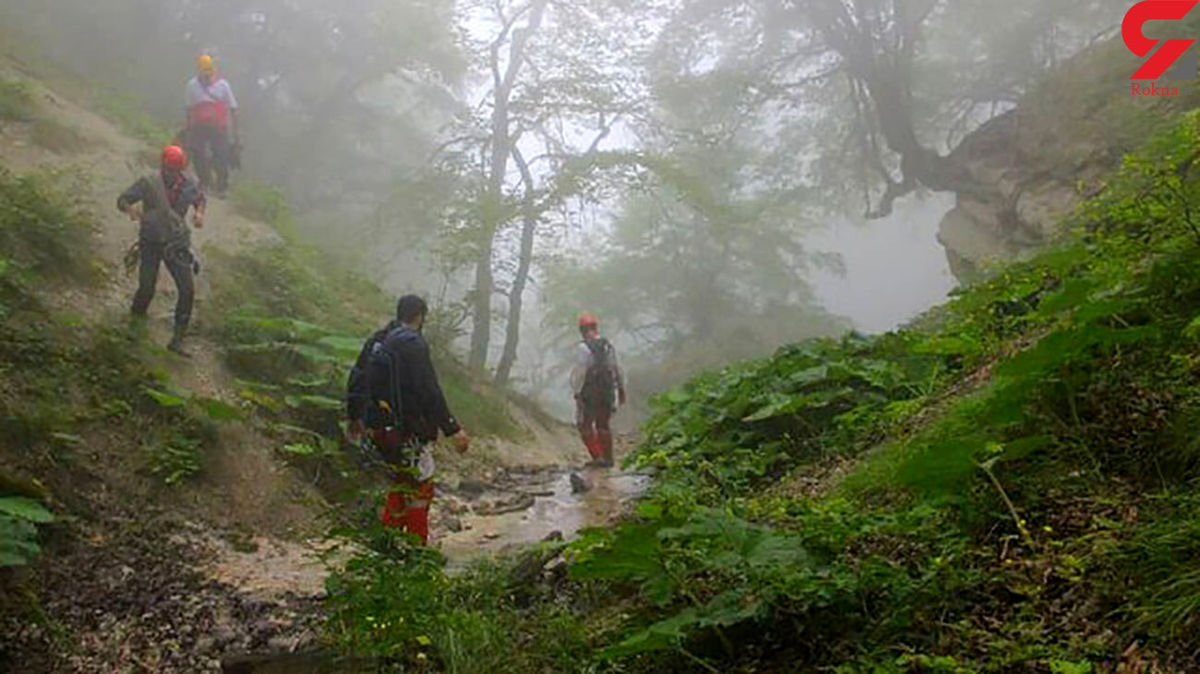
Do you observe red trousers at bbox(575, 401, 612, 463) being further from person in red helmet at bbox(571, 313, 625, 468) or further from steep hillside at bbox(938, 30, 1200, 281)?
steep hillside at bbox(938, 30, 1200, 281)

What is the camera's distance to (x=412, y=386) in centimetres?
584

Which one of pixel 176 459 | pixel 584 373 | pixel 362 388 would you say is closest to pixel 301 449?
pixel 176 459

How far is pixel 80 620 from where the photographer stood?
4105mm

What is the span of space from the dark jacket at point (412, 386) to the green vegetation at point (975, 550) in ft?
5.05

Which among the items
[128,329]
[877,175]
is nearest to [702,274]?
[877,175]

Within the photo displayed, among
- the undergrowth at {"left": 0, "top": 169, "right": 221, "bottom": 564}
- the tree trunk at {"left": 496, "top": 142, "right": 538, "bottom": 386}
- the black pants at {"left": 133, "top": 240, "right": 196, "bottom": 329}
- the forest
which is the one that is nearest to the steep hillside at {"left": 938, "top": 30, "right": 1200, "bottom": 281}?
the forest

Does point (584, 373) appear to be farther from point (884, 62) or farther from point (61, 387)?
point (884, 62)

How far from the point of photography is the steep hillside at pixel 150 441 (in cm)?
418

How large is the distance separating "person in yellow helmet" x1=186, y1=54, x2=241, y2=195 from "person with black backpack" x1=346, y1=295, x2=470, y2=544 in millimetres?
8999

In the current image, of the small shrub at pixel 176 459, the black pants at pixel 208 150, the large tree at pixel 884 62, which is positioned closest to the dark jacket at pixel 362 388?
the small shrub at pixel 176 459

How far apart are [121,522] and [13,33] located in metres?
16.0

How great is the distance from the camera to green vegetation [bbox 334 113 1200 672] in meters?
2.41

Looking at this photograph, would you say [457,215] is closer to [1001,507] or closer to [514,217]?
[514,217]

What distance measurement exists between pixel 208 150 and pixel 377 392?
9.89 m
